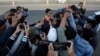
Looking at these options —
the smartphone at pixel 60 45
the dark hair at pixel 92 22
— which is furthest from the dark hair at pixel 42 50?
the dark hair at pixel 92 22

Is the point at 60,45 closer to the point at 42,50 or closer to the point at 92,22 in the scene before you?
the point at 42,50

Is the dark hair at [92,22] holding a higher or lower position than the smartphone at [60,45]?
lower

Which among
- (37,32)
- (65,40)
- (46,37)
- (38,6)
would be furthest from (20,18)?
(38,6)

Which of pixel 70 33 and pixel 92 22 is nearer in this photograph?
pixel 70 33

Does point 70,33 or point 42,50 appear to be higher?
point 70,33

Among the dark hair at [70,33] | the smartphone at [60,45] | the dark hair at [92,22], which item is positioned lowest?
the dark hair at [92,22]

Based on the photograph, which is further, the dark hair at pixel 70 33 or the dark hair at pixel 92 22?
the dark hair at pixel 92 22

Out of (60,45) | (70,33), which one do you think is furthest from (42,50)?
(70,33)

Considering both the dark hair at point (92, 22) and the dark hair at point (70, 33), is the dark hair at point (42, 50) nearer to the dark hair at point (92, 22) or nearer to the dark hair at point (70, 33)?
the dark hair at point (70, 33)

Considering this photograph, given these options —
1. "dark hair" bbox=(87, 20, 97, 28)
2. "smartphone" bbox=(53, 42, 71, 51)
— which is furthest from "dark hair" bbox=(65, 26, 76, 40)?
"dark hair" bbox=(87, 20, 97, 28)

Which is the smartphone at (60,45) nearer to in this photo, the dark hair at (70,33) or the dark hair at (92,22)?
the dark hair at (70,33)

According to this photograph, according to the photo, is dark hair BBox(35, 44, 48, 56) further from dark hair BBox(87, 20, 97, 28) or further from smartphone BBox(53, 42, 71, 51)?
dark hair BBox(87, 20, 97, 28)

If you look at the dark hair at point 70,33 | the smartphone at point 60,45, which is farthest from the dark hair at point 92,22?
the smartphone at point 60,45

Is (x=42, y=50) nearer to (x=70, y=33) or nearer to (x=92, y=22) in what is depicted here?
(x=70, y=33)
